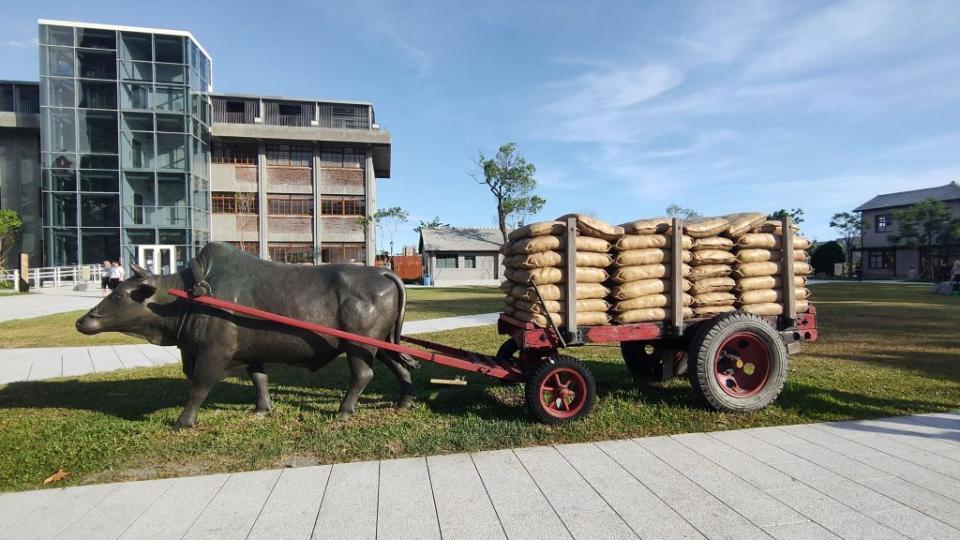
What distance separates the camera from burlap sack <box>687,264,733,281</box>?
5062 mm

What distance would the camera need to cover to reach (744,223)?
5109mm

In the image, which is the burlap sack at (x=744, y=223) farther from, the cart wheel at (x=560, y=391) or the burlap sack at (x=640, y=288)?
the cart wheel at (x=560, y=391)

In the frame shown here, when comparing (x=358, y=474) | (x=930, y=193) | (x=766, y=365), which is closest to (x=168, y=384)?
(x=358, y=474)

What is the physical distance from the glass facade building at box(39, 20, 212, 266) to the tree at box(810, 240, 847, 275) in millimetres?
56425

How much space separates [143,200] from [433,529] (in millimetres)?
37906

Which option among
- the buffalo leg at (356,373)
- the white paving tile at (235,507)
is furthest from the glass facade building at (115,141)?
the white paving tile at (235,507)

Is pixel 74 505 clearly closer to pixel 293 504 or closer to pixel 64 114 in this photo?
pixel 293 504

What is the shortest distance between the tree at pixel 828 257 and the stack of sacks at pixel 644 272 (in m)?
55.2

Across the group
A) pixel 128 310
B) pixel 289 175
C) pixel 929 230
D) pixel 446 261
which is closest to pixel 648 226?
pixel 128 310

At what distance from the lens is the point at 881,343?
31.2 feet

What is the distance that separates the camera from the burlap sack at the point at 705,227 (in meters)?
5.01

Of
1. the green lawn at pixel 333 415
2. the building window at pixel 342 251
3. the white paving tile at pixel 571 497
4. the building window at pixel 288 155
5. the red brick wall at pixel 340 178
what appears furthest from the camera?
the building window at pixel 342 251

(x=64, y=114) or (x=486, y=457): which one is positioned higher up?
(x=64, y=114)

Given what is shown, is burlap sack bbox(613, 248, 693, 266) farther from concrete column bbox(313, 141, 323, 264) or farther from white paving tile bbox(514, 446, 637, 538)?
concrete column bbox(313, 141, 323, 264)
